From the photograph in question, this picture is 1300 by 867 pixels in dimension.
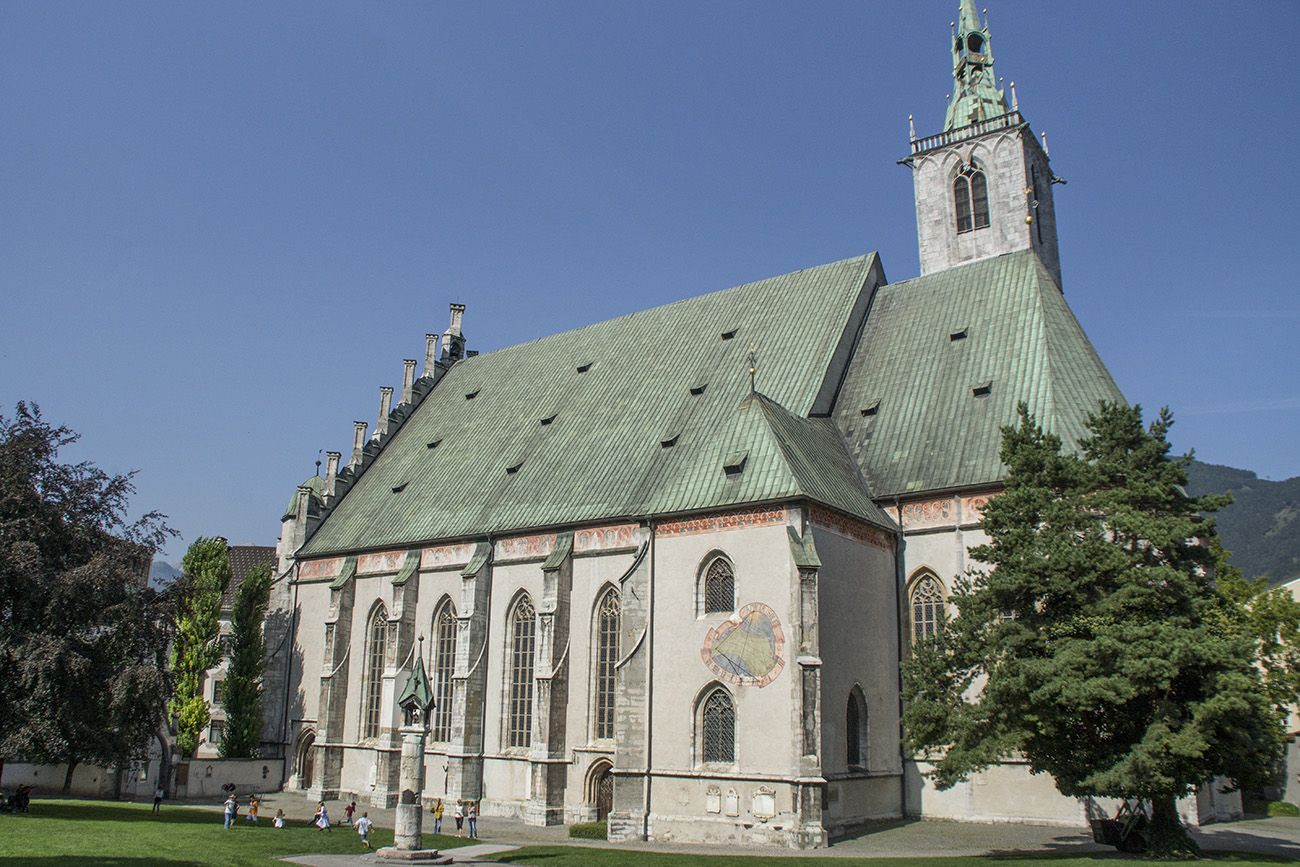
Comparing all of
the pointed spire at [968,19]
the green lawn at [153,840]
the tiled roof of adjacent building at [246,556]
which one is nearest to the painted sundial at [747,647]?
the green lawn at [153,840]

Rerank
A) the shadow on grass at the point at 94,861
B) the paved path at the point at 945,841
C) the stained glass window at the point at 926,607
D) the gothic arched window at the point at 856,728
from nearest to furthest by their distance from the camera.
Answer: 1. the shadow on grass at the point at 94,861
2. the paved path at the point at 945,841
3. the gothic arched window at the point at 856,728
4. the stained glass window at the point at 926,607

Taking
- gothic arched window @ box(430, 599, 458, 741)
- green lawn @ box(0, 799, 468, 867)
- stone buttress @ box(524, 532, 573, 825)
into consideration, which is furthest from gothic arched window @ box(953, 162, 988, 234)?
green lawn @ box(0, 799, 468, 867)

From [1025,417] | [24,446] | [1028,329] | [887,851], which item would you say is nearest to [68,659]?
[24,446]

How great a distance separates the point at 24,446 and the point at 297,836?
14.0 meters

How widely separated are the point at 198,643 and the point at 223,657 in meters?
1.57

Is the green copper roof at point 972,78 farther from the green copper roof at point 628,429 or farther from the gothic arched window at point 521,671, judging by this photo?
the gothic arched window at point 521,671

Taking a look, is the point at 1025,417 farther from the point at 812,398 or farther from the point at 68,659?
the point at 68,659

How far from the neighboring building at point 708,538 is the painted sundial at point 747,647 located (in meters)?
0.06

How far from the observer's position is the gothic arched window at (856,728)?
89.2 feet

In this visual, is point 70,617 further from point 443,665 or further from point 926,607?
point 926,607

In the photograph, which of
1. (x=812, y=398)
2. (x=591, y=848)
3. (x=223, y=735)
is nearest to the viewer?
(x=591, y=848)

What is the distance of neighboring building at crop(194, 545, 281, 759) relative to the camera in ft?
149

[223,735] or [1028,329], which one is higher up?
[1028,329]

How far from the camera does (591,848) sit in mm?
24891
